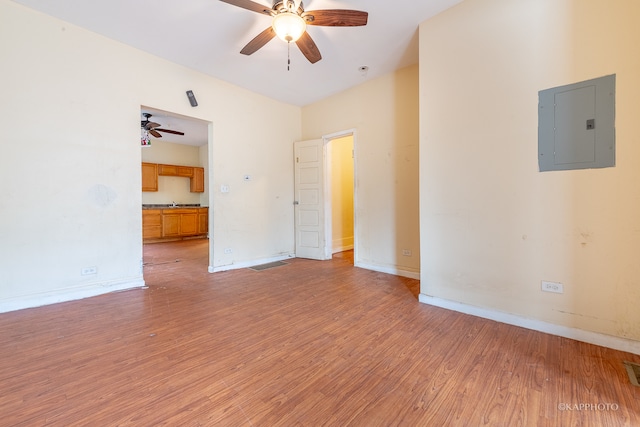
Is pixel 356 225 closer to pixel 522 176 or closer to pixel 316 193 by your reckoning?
pixel 316 193

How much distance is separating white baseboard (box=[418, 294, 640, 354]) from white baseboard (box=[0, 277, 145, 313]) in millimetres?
3592

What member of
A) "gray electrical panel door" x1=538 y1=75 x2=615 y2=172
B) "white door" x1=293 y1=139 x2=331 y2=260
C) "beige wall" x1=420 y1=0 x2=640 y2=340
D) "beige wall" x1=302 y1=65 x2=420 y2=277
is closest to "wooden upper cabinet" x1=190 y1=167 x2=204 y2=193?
"white door" x1=293 y1=139 x2=331 y2=260

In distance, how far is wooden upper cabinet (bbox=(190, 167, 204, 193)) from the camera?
8.23 meters

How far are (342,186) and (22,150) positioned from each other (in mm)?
4709

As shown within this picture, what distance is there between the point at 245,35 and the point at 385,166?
2.52m

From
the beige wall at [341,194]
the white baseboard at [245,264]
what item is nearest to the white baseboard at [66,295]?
the white baseboard at [245,264]

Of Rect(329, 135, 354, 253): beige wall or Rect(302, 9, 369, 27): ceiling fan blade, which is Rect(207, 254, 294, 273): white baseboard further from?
Rect(302, 9, 369, 27): ceiling fan blade

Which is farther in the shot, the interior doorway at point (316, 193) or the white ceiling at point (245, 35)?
the interior doorway at point (316, 193)

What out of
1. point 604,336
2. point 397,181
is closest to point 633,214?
point 604,336

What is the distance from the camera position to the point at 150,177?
7.24 m

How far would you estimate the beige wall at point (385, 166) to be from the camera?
12.3 ft

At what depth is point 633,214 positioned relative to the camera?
1.80 meters

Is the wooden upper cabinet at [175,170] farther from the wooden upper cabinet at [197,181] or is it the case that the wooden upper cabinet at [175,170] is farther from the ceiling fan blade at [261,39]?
the ceiling fan blade at [261,39]

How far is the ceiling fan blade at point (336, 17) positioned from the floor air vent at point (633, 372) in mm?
3155
